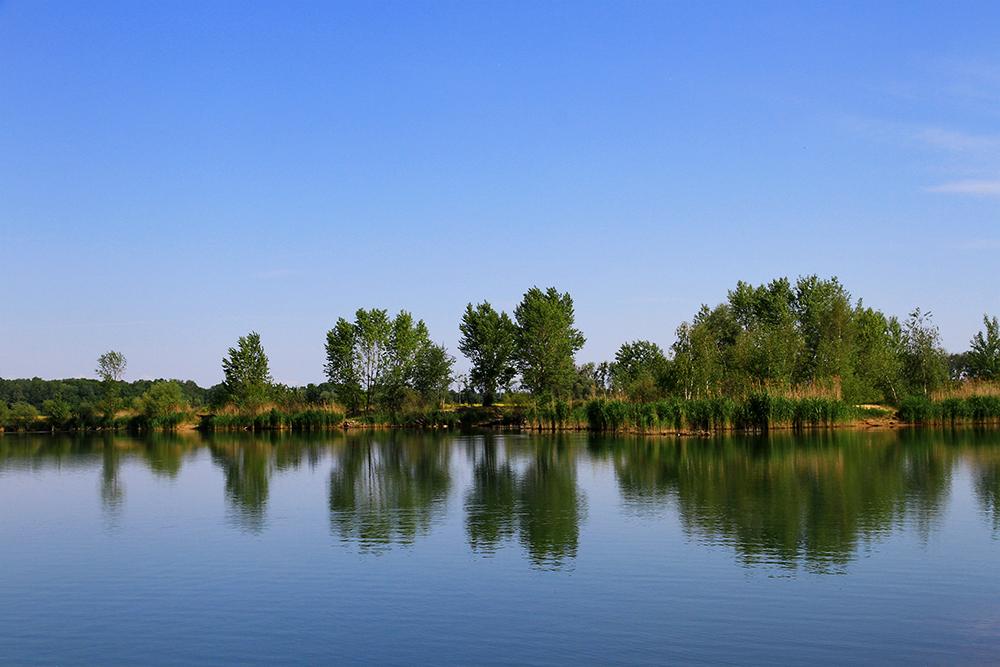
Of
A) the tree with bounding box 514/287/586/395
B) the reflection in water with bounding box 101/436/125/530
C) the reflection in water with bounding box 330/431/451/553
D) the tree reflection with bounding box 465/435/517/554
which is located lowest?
the reflection in water with bounding box 101/436/125/530

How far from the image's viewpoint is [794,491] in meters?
18.4

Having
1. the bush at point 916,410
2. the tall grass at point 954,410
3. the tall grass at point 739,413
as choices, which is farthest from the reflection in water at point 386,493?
the tall grass at point 954,410

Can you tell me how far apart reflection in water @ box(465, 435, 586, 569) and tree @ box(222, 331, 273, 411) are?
133ft

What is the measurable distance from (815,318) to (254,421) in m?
43.4

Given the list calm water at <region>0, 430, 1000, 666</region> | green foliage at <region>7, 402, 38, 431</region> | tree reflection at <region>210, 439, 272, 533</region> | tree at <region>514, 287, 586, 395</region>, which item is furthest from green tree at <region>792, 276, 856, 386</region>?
green foliage at <region>7, 402, 38, 431</region>

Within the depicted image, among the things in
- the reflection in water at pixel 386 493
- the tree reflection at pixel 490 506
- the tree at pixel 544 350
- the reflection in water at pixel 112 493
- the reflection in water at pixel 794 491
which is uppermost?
the tree at pixel 544 350

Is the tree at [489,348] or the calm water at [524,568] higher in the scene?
the tree at [489,348]

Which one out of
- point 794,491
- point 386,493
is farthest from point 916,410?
point 386,493

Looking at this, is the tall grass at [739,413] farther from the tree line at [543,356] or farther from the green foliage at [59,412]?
the green foliage at [59,412]

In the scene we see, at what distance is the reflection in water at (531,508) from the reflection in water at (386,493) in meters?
1.06

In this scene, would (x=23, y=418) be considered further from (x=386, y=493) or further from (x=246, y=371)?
(x=386, y=493)

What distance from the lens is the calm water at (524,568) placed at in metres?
8.75

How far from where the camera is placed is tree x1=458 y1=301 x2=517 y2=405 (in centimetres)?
7138

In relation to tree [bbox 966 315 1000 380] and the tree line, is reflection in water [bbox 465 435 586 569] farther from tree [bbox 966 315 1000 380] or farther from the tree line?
tree [bbox 966 315 1000 380]
